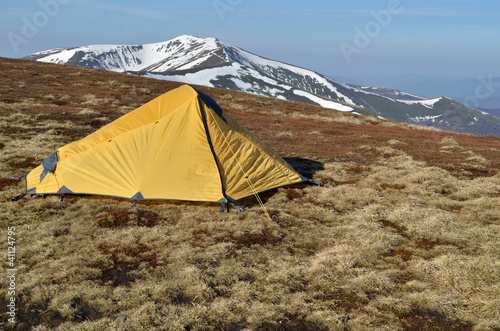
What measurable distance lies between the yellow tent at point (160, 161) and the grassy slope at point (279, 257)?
0.59 m

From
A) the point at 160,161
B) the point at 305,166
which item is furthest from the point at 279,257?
the point at 305,166

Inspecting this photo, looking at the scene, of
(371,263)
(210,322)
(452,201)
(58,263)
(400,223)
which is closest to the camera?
(210,322)

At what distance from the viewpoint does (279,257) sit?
8422 millimetres

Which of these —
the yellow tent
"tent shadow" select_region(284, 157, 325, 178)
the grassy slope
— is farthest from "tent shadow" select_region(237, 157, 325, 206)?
the yellow tent

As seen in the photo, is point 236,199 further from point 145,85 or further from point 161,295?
point 145,85

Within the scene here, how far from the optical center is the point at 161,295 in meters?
6.71

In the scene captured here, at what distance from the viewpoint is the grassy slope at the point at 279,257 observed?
6.19 meters

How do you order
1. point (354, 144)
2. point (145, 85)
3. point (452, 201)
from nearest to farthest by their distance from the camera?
1. point (452, 201)
2. point (354, 144)
3. point (145, 85)

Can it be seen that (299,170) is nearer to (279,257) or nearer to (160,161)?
(160,161)

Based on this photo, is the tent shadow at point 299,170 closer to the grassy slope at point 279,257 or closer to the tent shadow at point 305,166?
the tent shadow at point 305,166

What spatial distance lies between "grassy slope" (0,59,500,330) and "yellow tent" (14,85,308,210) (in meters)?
0.59

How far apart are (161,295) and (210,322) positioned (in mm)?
1384

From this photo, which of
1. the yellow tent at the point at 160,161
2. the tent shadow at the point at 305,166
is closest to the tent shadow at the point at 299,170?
the tent shadow at the point at 305,166

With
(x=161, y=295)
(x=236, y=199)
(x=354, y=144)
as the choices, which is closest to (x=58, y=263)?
(x=161, y=295)
